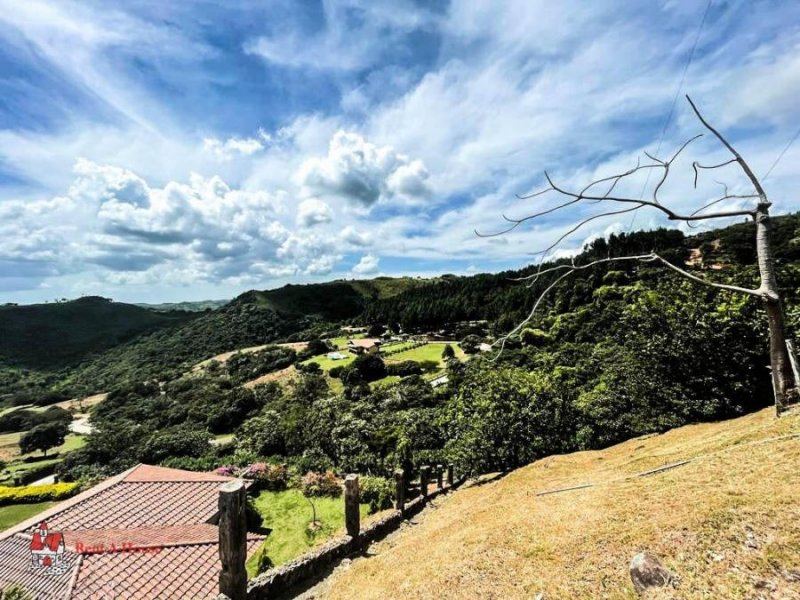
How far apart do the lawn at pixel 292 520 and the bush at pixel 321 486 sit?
492mm

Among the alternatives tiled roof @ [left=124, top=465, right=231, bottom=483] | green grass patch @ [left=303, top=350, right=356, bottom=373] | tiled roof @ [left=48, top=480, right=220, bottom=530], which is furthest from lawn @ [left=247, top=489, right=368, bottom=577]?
green grass patch @ [left=303, top=350, right=356, bottom=373]

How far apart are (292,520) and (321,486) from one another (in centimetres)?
364

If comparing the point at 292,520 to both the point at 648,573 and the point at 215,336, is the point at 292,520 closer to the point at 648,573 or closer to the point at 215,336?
the point at 648,573

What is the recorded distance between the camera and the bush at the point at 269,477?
28172mm

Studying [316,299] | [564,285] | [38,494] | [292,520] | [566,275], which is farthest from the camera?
[316,299]

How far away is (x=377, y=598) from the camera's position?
820 centimetres

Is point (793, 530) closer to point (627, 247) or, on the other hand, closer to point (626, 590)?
point (626, 590)

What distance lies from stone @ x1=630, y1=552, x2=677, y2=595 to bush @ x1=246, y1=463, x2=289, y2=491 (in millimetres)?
27422

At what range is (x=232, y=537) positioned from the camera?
895cm

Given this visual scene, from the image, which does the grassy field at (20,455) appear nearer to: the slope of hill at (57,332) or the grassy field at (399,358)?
the grassy field at (399,358)

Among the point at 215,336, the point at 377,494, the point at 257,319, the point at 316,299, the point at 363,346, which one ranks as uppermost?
the point at 316,299

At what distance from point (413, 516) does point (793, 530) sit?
16420 mm

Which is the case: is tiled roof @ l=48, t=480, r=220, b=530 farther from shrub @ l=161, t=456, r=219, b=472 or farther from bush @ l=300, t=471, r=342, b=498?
shrub @ l=161, t=456, r=219, b=472

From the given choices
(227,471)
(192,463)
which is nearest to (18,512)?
(192,463)
